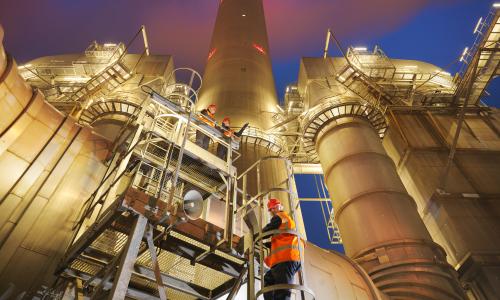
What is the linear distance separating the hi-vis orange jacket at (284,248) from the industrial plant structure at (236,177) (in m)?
0.30

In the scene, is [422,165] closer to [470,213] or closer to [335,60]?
[470,213]

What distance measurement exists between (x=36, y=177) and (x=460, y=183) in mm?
13865

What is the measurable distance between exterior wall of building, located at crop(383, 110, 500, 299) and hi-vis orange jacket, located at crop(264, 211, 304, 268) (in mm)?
8523

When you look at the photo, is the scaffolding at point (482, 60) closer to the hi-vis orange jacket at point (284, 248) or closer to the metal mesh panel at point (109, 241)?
the hi-vis orange jacket at point (284, 248)

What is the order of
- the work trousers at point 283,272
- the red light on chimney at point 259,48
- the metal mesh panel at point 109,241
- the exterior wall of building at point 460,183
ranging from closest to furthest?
the work trousers at point 283,272 < the metal mesh panel at point 109,241 < the exterior wall of building at point 460,183 < the red light on chimney at point 259,48

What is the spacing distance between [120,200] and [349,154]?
36.0 ft

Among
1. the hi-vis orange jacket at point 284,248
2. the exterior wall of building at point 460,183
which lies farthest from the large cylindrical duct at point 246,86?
the hi-vis orange jacket at point 284,248

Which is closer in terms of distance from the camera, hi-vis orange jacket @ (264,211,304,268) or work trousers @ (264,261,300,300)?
work trousers @ (264,261,300,300)

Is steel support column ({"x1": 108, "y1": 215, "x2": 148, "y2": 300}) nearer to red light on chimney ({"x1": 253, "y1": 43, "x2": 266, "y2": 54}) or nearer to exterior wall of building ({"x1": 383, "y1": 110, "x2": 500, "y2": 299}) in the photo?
exterior wall of building ({"x1": 383, "y1": 110, "x2": 500, "y2": 299})

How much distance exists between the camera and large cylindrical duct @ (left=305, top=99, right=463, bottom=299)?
9.23 meters

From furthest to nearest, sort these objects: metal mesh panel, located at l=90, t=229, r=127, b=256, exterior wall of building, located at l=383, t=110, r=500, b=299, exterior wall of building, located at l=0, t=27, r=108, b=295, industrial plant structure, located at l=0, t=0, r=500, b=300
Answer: exterior wall of building, located at l=383, t=110, r=500, b=299
exterior wall of building, located at l=0, t=27, r=108, b=295
industrial plant structure, located at l=0, t=0, r=500, b=300
metal mesh panel, located at l=90, t=229, r=127, b=256

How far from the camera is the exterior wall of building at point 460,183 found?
10.3 m

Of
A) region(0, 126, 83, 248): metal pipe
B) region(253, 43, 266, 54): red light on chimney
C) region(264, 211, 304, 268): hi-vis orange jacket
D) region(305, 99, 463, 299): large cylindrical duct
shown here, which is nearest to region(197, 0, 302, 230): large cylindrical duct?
region(253, 43, 266, 54): red light on chimney

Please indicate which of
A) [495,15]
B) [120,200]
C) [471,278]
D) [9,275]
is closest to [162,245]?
[120,200]
